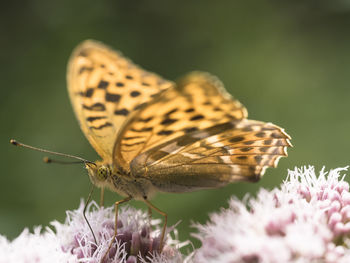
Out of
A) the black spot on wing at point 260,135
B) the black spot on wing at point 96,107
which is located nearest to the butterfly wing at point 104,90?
the black spot on wing at point 96,107

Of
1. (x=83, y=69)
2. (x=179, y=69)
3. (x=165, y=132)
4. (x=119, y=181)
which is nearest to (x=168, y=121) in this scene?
(x=165, y=132)

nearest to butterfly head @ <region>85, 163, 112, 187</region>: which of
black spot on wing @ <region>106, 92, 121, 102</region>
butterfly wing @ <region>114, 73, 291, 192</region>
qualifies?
butterfly wing @ <region>114, 73, 291, 192</region>

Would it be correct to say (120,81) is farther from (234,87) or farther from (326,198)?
(234,87)

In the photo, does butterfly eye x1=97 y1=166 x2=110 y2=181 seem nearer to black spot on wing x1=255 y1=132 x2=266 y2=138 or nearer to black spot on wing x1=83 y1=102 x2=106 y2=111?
black spot on wing x1=83 y1=102 x2=106 y2=111

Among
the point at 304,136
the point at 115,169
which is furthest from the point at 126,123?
the point at 304,136

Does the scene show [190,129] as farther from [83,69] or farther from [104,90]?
[83,69]
